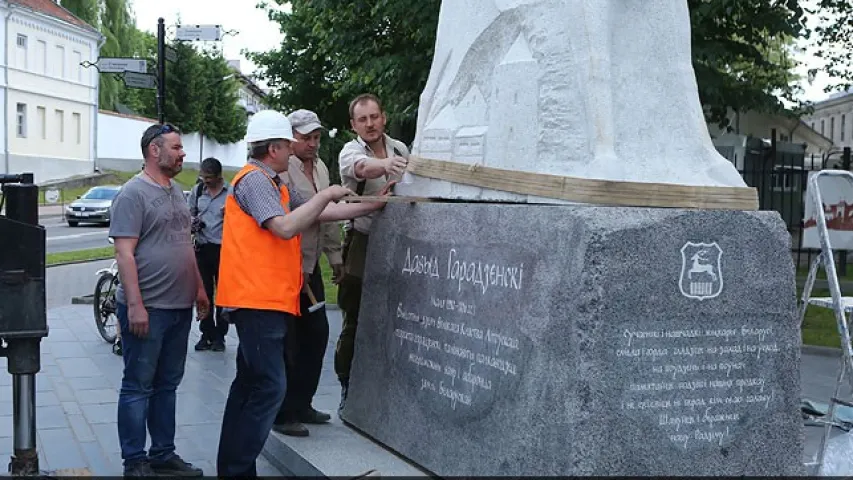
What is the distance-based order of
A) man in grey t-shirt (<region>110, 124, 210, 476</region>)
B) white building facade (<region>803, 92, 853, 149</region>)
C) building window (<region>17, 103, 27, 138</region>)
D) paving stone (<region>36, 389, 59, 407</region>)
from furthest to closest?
white building facade (<region>803, 92, 853, 149</region>)
building window (<region>17, 103, 27, 138</region>)
paving stone (<region>36, 389, 59, 407</region>)
man in grey t-shirt (<region>110, 124, 210, 476</region>)

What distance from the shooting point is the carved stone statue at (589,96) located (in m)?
4.19

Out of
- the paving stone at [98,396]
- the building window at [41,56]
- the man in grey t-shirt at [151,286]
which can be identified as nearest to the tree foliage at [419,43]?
the paving stone at [98,396]

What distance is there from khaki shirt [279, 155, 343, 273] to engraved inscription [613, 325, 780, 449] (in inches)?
80.1

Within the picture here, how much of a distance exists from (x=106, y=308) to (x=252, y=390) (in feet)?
17.0

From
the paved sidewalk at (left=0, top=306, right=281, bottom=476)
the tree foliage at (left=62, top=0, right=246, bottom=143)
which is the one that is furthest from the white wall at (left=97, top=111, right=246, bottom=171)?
the paved sidewalk at (left=0, top=306, right=281, bottom=476)

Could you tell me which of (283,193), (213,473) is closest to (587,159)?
(283,193)

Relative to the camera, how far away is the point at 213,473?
516cm

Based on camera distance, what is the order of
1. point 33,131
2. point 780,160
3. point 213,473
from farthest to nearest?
point 33,131, point 780,160, point 213,473

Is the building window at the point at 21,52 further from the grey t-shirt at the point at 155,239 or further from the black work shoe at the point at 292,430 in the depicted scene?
the black work shoe at the point at 292,430

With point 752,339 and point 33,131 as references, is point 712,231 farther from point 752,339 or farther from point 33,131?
point 33,131

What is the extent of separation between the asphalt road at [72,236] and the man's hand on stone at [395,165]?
16.5m

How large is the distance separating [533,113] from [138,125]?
157 feet

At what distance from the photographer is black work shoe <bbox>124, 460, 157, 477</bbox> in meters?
4.81

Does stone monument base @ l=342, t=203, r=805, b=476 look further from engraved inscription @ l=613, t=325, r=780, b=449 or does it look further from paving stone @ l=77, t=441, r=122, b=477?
paving stone @ l=77, t=441, r=122, b=477
